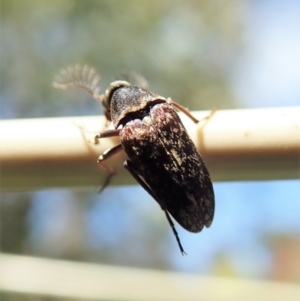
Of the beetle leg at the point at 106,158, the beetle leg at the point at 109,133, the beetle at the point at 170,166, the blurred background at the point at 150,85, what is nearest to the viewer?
the beetle leg at the point at 106,158

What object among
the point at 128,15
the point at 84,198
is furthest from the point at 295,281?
the point at 128,15

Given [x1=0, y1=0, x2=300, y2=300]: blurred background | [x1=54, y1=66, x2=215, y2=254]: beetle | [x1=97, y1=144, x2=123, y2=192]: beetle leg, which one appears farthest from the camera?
[x1=0, y1=0, x2=300, y2=300]: blurred background

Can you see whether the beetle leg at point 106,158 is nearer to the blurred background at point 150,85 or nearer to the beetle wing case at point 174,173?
the beetle wing case at point 174,173

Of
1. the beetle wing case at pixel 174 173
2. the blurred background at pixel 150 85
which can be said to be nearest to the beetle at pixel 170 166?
the beetle wing case at pixel 174 173

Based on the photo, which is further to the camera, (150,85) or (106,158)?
(150,85)

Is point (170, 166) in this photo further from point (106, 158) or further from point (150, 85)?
point (150, 85)

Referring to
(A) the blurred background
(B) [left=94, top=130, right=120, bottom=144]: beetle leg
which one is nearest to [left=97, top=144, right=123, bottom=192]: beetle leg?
(B) [left=94, top=130, right=120, bottom=144]: beetle leg

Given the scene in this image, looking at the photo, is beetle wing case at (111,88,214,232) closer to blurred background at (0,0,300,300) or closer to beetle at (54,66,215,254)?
beetle at (54,66,215,254)

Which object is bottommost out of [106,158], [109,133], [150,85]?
[106,158]

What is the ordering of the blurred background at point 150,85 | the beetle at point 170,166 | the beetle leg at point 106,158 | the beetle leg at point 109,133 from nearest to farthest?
the beetle leg at point 106,158
the beetle leg at point 109,133
the beetle at point 170,166
the blurred background at point 150,85

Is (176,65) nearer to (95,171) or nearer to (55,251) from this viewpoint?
(55,251)

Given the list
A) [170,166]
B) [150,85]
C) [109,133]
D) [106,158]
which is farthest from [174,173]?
[150,85]
